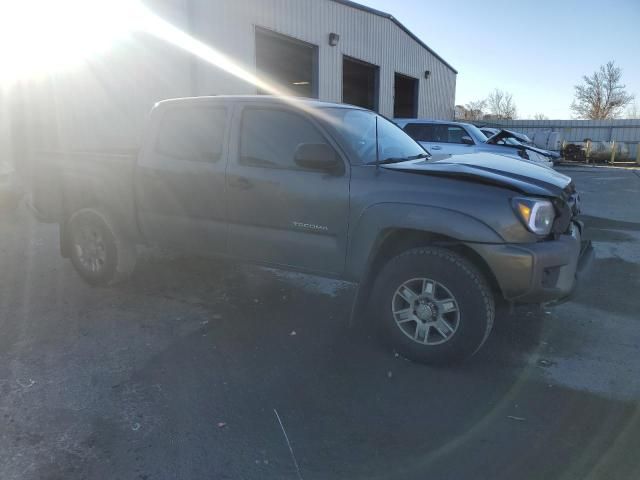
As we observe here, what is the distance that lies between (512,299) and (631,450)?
104cm

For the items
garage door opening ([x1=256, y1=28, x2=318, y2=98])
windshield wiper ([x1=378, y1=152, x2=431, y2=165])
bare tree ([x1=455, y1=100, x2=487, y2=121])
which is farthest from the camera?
bare tree ([x1=455, y1=100, x2=487, y2=121])

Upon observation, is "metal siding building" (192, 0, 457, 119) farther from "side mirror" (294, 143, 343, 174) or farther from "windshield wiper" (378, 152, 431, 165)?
"side mirror" (294, 143, 343, 174)

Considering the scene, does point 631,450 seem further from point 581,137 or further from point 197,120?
point 581,137

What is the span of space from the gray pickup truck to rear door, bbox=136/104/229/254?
1 centimetres

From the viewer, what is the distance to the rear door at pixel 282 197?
3681 millimetres

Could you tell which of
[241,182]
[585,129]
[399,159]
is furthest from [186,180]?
[585,129]

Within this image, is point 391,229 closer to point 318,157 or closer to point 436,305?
point 436,305

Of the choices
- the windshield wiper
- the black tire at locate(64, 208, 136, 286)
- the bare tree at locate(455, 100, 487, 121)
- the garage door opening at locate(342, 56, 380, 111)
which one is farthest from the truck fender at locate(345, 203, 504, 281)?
the bare tree at locate(455, 100, 487, 121)

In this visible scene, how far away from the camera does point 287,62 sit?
63.0 ft

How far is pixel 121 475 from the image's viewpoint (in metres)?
2.40

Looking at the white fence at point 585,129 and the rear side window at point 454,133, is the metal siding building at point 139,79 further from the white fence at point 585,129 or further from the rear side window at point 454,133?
the white fence at point 585,129

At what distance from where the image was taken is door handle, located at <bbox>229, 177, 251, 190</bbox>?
401cm

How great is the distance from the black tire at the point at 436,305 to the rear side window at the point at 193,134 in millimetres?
1932

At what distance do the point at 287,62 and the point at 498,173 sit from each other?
1729cm
